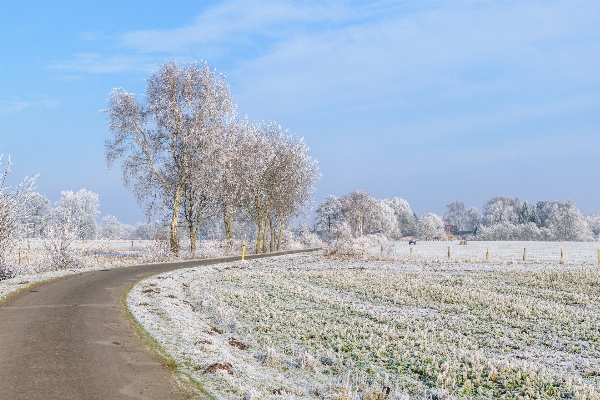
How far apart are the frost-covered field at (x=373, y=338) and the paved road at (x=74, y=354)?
696 millimetres

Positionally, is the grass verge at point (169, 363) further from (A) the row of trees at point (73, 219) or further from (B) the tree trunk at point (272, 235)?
(B) the tree trunk at point (272, 235)

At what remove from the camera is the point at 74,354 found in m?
8.56

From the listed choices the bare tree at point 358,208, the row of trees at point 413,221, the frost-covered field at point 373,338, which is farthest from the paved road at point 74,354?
the bare tree at point 358,208

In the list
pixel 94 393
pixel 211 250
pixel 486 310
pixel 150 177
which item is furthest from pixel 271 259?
pixel 94 393

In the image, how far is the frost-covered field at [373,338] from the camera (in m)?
8.45

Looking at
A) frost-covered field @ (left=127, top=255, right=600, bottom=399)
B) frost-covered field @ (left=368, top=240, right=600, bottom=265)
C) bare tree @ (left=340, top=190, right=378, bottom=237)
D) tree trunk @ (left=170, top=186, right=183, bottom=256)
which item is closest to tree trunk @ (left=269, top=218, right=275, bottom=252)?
frost-covered field @ (left=368, top=240, right=600, bottom=265)

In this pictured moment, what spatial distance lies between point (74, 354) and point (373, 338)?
6.94 meters

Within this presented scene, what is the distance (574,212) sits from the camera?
4596 inches

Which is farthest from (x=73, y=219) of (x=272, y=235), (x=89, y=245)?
(x=272, y=235)

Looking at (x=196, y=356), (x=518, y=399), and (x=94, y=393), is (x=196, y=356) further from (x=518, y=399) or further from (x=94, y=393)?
(x=518, y=399)

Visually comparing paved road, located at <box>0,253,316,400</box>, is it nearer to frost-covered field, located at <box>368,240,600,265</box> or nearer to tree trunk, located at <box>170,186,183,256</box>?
tree trunk, located at <box>170,186,183,256</box>

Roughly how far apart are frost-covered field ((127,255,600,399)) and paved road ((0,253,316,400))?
2.28ft

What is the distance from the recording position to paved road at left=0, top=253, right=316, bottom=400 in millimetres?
6914

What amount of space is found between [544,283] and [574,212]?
106 m
